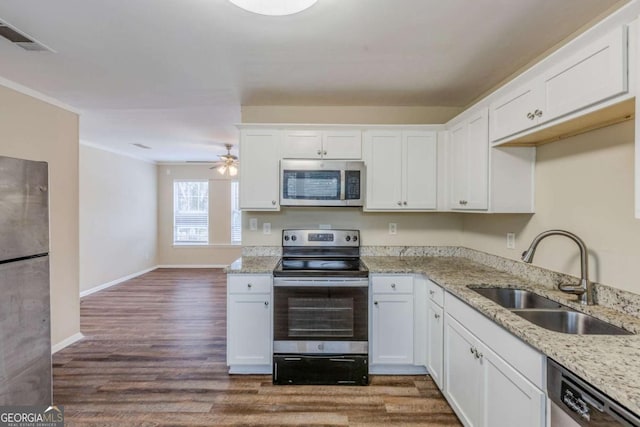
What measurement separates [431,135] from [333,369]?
2.25 meters

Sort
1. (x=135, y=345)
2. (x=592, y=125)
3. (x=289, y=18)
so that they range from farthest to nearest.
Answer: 1. (x=135, y=345)
2. (x=289, y=18)
3. (x=592, y=125)

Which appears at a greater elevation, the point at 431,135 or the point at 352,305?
the point at 431,135

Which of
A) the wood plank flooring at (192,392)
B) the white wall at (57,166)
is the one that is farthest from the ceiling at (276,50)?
the wood plank flooring at (192,392)

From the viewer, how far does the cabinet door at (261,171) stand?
9.73 feet

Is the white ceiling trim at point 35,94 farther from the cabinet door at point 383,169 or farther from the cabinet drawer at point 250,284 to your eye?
the cabinet door at point 383,169

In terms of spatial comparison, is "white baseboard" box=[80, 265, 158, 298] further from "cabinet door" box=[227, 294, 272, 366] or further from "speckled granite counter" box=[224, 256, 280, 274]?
"cabinet door" box=[227, 294, 272, 366]

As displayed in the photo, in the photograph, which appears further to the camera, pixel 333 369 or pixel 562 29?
pixel 333 369

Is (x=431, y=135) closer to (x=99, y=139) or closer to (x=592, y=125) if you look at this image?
(x=592, y=125)

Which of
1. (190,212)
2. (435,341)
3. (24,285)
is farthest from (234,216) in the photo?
(435,341)

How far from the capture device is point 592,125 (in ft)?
5.61

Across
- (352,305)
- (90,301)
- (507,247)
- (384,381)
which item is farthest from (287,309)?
(90,301)

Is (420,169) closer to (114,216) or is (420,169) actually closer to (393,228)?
(393,228)

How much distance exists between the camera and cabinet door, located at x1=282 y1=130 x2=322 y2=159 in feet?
9.75

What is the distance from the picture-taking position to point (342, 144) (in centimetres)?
298
